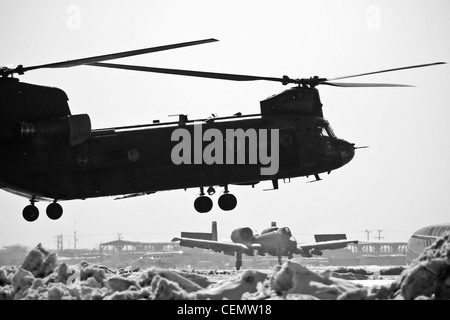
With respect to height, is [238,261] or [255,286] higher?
[255,286]

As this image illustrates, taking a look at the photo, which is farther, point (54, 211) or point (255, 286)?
point (54, 211)

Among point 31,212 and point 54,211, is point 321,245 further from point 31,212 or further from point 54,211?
point 31,212

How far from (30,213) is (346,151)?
10.6 metres

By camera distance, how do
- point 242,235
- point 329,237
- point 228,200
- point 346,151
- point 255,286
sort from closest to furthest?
point 255,286 < point 228,200 < point 346,151 < point 242,235 < point 329,237

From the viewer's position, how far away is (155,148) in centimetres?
2139

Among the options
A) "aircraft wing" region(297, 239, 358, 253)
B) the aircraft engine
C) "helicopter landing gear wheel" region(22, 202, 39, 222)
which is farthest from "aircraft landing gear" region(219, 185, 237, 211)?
"aircraft wing" region(297, 239, 358, 253)

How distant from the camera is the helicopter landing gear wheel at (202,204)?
76.7ft

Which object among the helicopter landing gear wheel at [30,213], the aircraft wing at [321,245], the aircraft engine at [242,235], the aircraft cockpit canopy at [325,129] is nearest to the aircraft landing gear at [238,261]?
the aircraft engine at [242,235]

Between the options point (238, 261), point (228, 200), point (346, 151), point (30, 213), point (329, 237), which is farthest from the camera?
point (329, 237)

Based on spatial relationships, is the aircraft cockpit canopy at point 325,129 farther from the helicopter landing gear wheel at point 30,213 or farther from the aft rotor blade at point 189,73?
the helicopter landing gear wheel at point 30,213

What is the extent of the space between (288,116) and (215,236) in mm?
43811

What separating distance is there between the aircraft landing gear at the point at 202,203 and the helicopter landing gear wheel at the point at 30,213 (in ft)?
17.3

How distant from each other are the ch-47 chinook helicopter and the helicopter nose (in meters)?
0.04

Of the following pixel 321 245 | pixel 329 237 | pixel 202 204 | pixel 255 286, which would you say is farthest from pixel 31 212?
pixel 329 237
